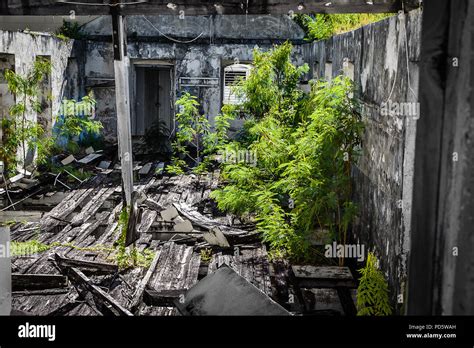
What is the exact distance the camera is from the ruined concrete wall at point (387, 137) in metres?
6.22

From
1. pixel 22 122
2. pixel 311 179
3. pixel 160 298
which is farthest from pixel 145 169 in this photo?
pixel 160 298

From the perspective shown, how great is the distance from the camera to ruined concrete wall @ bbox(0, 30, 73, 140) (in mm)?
13312

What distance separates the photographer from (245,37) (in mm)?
18000

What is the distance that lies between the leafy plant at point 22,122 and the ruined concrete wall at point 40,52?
0.99ft

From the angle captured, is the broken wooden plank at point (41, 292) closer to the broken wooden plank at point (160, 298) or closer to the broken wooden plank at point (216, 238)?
the broken wooden plank at point (160, 298)

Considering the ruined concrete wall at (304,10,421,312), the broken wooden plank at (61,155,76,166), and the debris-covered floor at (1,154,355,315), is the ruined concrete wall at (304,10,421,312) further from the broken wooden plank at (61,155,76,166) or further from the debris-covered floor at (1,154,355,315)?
the broken wooden plank at (61,155,76,166)

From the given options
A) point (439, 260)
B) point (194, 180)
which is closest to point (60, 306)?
point (439, 260)

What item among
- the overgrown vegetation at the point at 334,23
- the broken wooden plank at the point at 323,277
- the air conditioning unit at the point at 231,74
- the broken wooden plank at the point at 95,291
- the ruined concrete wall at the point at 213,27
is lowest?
the broken wooden plank at the point at 323,277

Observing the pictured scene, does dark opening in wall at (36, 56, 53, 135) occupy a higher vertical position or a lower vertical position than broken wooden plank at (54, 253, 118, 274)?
higher

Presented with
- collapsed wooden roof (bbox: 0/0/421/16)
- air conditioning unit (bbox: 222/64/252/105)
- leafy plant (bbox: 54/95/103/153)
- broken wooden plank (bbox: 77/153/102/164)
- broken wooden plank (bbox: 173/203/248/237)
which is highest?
collapsed wooden roof (bbox: 0/0/421/16)

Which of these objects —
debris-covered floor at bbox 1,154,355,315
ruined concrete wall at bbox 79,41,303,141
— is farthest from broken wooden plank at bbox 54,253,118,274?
ruined concrete wall at bbox 79,41,303,141

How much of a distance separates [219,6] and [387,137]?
2.65m

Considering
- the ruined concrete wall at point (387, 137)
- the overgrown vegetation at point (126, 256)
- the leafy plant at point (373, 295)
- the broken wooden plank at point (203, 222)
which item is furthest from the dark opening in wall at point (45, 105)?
the leafy plant at point (373, 295)

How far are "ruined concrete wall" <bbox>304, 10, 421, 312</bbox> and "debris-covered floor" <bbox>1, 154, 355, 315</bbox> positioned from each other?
34.5 inches
